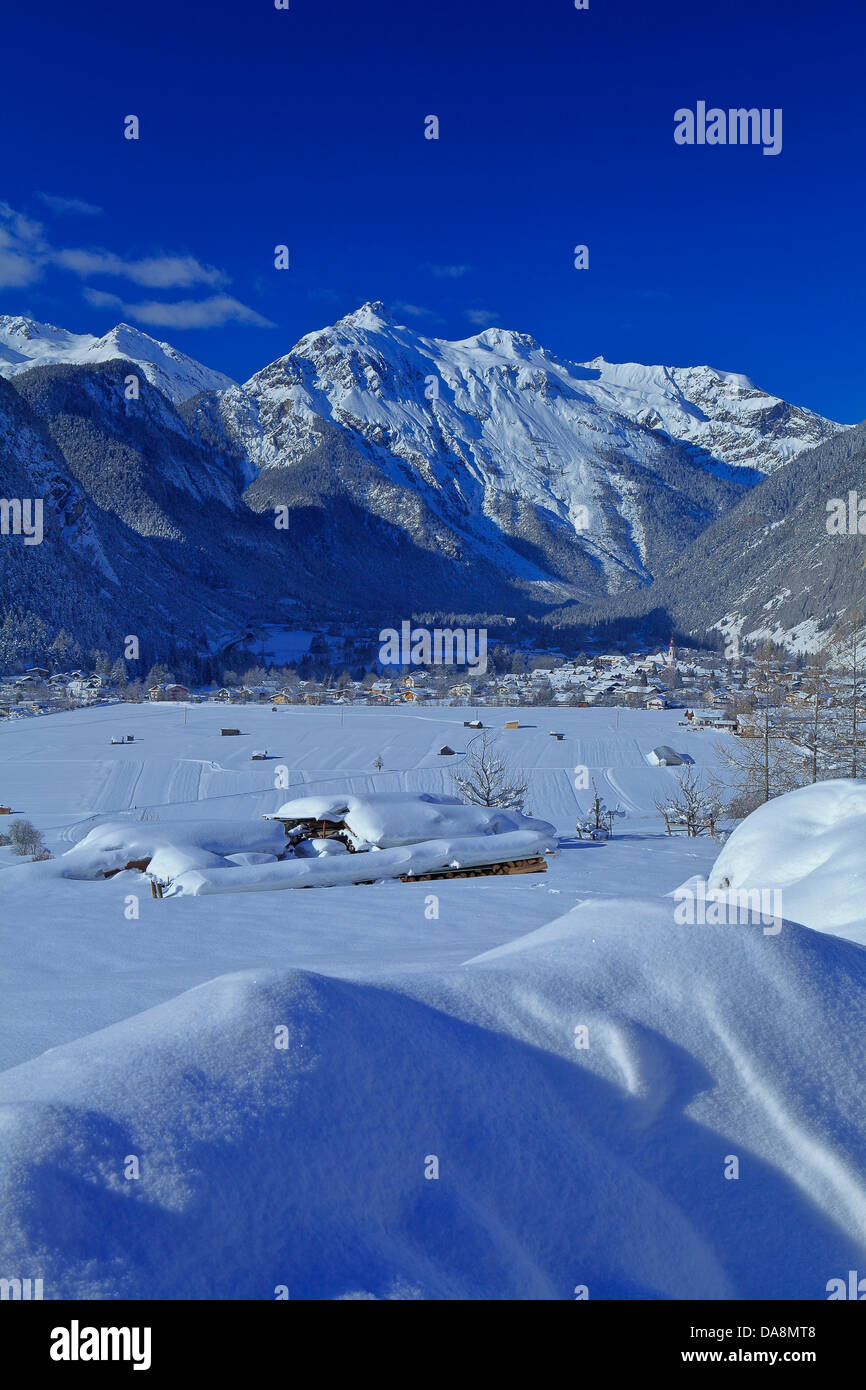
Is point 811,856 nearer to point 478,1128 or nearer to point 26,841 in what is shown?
point 478,1128

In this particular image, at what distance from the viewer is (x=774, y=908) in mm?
5777

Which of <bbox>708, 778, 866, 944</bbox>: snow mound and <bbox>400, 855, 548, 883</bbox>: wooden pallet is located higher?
<bbox>708, 778, 866, 944</bbox>: snow mound

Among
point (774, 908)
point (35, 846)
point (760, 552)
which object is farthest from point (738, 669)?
point (774, 908)

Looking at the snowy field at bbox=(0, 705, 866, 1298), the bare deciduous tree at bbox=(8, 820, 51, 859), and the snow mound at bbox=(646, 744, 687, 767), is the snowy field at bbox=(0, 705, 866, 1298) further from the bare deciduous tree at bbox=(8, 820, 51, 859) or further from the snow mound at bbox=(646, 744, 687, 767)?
the snow mound at bbox=(646, 744, 687, 767)

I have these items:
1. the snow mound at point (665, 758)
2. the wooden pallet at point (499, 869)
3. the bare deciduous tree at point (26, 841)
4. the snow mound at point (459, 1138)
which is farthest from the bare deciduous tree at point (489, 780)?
the snow mound at point (459, 1138)

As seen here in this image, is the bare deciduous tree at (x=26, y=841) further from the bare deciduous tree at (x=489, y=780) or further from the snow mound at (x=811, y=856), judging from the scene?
the snow mound at (x=811, y=856)

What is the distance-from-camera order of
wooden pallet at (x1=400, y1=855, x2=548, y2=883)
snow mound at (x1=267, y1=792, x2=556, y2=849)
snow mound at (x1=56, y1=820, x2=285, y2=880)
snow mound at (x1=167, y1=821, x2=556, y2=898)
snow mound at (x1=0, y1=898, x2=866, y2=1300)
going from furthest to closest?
snow mound at (x1=267, y1=792, x2=556, y2=849) < wooden pallet at (x1=400, y1=855, x2=548, y2=883) < snow mound at (x1=56, y1=820, x2=285, y2=880) < snow mound at (x1=167, y1=821, x2=556, y2=898) < snow mound at (x1=0, y1=898, x2=866, y2=1300)

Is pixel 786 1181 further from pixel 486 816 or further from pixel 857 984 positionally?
pixel 486 816

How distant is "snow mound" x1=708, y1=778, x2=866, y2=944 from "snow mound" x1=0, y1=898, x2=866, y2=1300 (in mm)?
2045

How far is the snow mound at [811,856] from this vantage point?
214 inches

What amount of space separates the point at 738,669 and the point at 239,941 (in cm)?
11909

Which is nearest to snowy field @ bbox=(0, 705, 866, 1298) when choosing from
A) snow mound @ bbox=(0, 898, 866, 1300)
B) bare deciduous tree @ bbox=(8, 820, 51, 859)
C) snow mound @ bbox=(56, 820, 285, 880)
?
snow mound @ bbox=(0, 898, 866, 1300)

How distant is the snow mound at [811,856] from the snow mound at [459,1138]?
6.71ft

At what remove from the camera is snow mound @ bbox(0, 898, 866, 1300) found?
223cm
